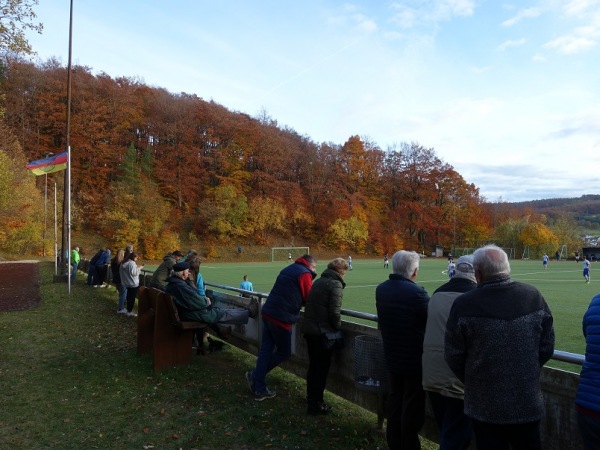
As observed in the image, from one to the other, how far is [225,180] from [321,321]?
2583 inches

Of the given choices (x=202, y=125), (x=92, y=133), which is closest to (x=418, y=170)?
(x=202, y=125)

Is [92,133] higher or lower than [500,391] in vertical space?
higher

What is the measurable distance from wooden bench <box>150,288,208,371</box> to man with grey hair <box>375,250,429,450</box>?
12.2ft

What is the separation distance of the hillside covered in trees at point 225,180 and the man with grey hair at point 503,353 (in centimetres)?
5665

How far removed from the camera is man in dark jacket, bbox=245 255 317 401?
19.1 feet

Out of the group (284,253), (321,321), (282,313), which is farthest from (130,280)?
(284,253)

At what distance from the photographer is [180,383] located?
21.4 ft

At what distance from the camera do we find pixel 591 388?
2.67 m

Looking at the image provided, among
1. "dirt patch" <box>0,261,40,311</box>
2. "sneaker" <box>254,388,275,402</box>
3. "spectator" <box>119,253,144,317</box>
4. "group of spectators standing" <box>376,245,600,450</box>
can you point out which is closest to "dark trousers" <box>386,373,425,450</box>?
"group of spectators standing" <box>376,245,600,450</box>

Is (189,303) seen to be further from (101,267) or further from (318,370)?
(101,267)

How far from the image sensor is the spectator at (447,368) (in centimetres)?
356

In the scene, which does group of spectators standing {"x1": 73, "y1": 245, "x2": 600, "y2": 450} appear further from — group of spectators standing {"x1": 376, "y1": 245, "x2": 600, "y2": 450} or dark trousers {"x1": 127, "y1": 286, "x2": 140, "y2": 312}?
dark trousers {"x1": 127, "y1": 286, "x2": 140, "y2": 312}

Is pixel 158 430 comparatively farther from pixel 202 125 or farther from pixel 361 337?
pixel 202 125

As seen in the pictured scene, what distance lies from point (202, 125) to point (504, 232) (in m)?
48.2
